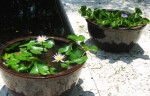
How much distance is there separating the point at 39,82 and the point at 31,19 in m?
2.39

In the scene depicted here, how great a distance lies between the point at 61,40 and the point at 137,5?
385cm

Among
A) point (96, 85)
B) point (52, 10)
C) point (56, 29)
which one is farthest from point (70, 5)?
point (96, 85)

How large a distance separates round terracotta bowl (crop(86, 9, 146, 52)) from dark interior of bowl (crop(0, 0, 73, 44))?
0.59 meters

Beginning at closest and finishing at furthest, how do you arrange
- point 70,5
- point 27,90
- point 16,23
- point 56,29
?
1. point 27,90
2. point 56,29
3. point 16,23
4. point 70,5

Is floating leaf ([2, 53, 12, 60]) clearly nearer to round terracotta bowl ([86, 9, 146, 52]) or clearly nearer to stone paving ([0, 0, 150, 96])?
stone paving ([0, 0, 150, 96])

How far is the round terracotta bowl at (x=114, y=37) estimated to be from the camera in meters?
2.79

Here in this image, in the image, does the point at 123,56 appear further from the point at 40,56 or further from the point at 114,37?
the point at 40,56

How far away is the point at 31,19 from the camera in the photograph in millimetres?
3787

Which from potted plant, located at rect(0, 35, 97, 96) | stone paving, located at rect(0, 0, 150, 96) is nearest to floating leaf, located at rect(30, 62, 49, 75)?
potted plant, located at rect(0, 35, 97, 96)

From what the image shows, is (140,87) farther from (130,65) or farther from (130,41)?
(130,41)

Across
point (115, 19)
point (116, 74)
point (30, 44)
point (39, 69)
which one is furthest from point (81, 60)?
point (115, 19)

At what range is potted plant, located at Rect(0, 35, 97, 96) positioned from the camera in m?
1.61

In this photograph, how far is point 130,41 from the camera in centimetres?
291

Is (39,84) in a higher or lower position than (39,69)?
lower
